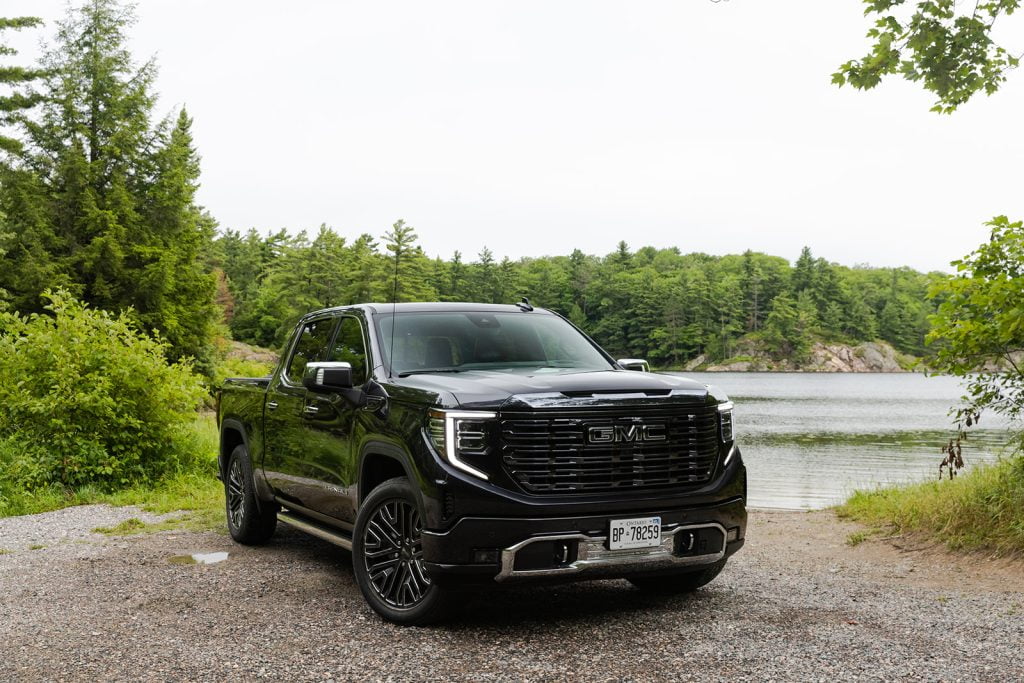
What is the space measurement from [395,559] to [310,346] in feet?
8.03

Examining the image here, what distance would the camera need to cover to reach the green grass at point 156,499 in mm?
10086

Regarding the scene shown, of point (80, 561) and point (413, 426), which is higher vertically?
point (413, 426)

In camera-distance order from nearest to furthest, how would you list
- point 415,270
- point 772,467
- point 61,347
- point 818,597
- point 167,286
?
point 818,597 < point 61,347 < point 772,467 < point 167,286 < point 415,270

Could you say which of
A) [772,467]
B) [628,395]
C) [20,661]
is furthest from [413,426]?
[772,467]

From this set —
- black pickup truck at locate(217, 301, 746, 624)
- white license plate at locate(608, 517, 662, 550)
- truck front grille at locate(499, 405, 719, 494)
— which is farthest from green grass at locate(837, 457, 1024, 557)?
white license plate at locate(608, 517, 662, 550)

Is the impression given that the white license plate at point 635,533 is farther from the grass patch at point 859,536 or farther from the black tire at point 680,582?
the grass patch at point 859,536

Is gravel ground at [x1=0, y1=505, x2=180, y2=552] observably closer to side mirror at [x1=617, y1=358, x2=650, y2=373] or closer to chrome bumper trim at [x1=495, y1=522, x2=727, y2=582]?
side mirror at [x1=617, y1=358, x2=650, y2=373]

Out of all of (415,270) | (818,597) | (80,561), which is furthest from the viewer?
(415,270)

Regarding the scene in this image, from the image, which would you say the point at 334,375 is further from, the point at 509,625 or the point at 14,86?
the point at 14,86

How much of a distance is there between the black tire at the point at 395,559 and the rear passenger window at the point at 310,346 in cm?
183

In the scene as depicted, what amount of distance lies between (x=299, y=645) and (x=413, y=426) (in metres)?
1.33

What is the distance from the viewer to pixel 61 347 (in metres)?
12.3

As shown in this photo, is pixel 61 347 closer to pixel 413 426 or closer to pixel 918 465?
pixel 413 426

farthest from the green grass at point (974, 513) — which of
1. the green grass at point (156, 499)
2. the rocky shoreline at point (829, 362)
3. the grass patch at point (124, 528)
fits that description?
the rocky shoreline at point (829, 362)
